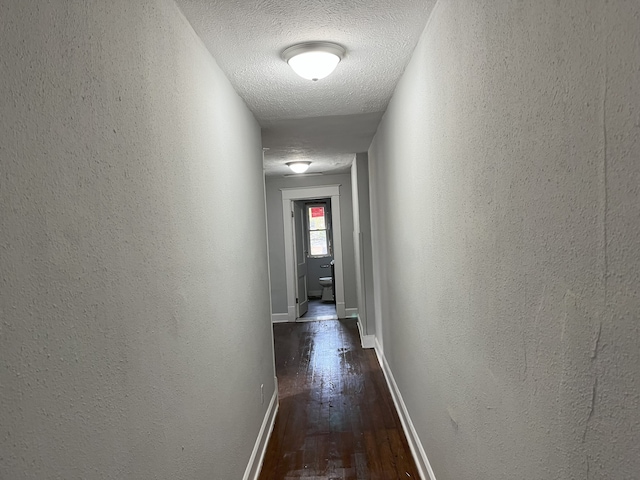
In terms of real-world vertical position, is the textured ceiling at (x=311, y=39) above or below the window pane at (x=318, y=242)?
above

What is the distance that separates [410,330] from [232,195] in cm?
136

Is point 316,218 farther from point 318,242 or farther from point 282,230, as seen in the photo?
point 282,230

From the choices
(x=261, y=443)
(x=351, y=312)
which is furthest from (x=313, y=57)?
(x=351, y=312)

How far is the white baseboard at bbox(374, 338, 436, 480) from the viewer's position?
2.50m

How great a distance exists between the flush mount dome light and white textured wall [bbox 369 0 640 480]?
0.40 m

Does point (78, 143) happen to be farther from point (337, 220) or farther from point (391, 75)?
point (337, 220)

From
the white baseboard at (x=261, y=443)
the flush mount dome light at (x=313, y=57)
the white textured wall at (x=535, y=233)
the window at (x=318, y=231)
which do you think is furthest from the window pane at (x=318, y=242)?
the white textured wall at (x=535, y=233)

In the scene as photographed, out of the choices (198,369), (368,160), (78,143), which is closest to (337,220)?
(368,160)

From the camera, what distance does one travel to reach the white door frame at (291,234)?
23.3ft

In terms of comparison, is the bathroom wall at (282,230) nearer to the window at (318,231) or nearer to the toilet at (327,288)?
the toilet at (327,288)

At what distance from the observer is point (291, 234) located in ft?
23.7

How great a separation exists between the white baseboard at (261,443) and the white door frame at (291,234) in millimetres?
3539

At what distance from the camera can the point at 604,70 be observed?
734mm

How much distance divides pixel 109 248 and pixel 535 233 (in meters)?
0.97
